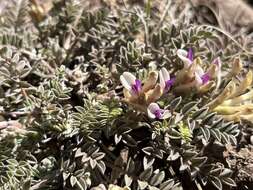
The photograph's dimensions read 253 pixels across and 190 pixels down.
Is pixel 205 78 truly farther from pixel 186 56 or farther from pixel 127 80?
pixel 127 80

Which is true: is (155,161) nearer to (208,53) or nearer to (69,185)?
(69,185)

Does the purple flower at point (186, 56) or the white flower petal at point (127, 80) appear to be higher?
the purple flower at point (186, 56)

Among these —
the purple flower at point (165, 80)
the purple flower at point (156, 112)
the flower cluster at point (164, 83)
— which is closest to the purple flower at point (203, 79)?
the flower cluster at point (164, 83)

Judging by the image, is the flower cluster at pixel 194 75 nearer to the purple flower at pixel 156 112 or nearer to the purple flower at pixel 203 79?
the purple flower at pixel 203 79

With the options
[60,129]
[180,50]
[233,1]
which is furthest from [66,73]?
[233,1]

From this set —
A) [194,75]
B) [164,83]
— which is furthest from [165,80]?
[194,75]

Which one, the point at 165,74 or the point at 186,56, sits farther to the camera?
the point at 186,56

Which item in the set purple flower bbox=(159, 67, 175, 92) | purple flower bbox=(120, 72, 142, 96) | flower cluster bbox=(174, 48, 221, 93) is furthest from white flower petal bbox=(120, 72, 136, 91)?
flower cluster bbox=(174, 48, 221, 93)
